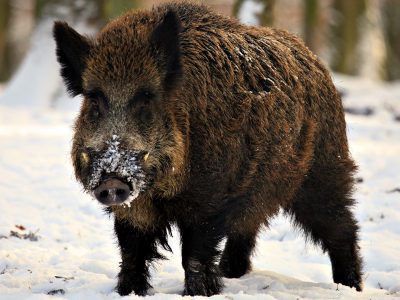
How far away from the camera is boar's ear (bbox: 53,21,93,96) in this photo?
11.0ft

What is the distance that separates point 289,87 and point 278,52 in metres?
0.34

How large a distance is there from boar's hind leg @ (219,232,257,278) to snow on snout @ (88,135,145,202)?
180 cm

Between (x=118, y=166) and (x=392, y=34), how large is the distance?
19253 mm

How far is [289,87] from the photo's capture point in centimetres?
396

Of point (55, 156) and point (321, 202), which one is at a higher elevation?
point (55, 156)

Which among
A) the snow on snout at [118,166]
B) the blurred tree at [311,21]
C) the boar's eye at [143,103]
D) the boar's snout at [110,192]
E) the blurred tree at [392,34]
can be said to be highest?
the blurred tree at [392,34]

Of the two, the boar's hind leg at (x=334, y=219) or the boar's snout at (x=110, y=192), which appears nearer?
the boar's snout at (x=110, y=192)

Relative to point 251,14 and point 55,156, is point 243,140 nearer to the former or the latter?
point 55,156

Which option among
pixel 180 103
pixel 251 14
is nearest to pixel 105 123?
pixel 180 103

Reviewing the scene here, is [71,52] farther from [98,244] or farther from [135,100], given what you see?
[98,244]

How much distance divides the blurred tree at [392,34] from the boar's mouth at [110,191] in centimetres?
1908

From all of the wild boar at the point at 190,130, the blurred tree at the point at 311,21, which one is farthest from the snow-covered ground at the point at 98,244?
the blurred tree at the point at 311,21

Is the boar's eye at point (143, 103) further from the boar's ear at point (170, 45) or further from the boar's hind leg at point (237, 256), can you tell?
the boar's hind leg at point (237, 256)

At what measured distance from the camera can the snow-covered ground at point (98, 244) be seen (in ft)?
12.2
